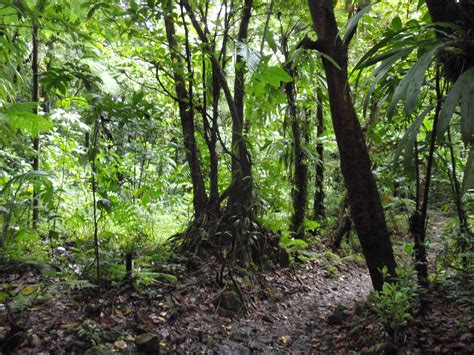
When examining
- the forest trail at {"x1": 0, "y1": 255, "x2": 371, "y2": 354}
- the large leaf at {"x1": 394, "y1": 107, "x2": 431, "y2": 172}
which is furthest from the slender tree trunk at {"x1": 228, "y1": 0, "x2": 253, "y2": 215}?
the large leaf at {"x1": 394, "y1": 107, "x2": 431, "y2": 172}

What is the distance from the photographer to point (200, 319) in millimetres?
2994

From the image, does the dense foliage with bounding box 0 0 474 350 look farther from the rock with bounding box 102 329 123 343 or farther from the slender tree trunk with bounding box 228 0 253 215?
the rock with bounding box 102 329 123 343

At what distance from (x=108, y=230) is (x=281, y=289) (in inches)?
90.9

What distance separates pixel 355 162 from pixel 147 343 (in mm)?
2009

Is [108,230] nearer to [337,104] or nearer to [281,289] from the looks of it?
[281,289]

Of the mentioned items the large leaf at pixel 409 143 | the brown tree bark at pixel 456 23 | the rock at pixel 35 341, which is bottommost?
the rock at pixel 35 341

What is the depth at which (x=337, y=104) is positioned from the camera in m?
2.91

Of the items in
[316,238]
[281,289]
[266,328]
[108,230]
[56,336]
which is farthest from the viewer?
[316,238]

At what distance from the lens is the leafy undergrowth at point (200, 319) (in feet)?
7.20

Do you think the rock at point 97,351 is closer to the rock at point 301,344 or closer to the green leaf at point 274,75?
the rock at point 301,344

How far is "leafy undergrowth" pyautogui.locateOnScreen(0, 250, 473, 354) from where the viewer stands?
7.20ft

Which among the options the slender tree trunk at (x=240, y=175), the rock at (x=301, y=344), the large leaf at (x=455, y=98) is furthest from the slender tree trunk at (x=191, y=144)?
the large leaf at (x=455, y=98)

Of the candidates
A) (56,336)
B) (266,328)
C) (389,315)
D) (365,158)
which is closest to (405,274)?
(389,315)

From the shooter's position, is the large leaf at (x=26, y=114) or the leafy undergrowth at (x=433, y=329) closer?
the leafy undergrowth at (x=433, y=329)
